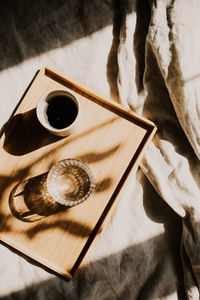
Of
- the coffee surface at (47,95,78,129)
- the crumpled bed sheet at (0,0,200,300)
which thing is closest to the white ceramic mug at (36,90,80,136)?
the coffee surface at (47,95,78,129)

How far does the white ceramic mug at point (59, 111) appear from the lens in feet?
2.41

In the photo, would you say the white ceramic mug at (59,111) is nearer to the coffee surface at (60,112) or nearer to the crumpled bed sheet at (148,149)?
the coffee surface at (60,112)

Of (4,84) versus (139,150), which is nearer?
(139,150)

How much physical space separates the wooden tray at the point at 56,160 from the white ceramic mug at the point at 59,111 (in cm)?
6

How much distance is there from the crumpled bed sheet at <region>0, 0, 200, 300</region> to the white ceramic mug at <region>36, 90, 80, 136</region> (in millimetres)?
114

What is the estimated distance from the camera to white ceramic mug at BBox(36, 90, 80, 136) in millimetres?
733

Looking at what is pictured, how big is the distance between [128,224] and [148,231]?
56mm

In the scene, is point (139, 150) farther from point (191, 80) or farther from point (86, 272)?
point (86, 272)

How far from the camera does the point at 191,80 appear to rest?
0.80 metres

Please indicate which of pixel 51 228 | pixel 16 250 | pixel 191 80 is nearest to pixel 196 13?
pixel 191 80

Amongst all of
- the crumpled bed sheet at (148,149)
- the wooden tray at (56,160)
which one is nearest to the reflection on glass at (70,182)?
the wooden tray at (56,160)

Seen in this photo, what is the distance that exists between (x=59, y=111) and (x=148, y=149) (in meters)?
0.26

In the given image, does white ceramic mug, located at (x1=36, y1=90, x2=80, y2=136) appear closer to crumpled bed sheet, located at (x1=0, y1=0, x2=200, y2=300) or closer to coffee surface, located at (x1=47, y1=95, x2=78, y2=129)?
coffee surface, located at (x1=47, y1=95, x2=78, y2=129)

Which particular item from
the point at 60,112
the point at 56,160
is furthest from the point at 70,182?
the point at 60,112
